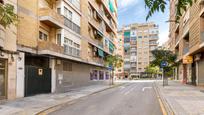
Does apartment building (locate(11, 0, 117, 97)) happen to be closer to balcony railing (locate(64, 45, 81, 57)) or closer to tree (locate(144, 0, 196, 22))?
balcony railing (locate(64, 45, 81, 57))

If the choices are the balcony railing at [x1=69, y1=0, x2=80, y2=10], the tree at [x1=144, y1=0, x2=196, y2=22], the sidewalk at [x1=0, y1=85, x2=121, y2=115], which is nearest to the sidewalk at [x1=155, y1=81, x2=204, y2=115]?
the sidewalk at [x1=0, y1=85, x2=121, y2=115]

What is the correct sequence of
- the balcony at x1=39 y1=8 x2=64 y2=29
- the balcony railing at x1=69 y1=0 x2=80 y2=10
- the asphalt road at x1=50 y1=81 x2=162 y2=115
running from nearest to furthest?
1. the asphalt road at x1=50 y1=81 x2=162 y2=115
2. the balcony at x1=39 y1=8 x2=64 y2=29
3. the balcony railing at x1=69 y1=0 x2=80 y2=10

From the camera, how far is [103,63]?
42000 millimetres

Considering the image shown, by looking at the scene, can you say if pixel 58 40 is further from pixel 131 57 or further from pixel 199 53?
pixel 131 57

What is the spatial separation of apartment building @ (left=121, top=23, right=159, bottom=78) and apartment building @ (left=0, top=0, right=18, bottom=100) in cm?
9244

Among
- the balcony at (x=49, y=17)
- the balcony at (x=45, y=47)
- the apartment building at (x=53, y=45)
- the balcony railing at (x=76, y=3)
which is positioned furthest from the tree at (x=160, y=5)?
the balcony railing at (x=76, y=3)

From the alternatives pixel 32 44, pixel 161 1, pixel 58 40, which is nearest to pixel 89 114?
pixel 161 1

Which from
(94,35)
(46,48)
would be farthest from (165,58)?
(46,48)

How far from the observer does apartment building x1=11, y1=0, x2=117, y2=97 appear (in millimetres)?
17906

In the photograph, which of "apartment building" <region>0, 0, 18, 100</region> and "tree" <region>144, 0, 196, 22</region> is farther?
"apartment building" <region>0, 0, 18, 100</region>

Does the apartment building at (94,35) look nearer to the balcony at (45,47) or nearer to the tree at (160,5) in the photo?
the balcony at (45,47)

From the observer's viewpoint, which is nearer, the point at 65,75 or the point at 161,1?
the point at 161,1

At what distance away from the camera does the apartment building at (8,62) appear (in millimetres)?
14844

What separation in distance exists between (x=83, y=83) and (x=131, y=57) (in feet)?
261
